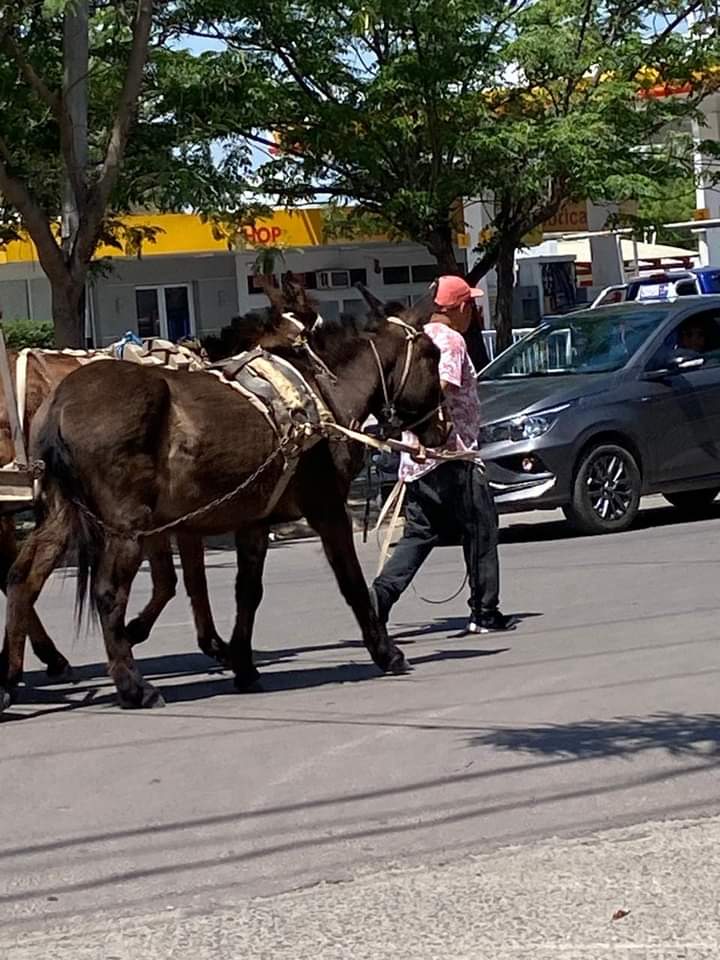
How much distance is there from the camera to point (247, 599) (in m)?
9.45

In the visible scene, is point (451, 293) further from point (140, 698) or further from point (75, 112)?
point (75, 112)

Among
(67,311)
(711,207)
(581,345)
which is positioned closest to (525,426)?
(581,345)

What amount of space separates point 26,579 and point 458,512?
296 centimetres

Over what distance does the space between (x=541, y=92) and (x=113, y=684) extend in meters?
13.5

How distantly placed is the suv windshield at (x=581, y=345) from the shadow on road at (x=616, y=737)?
7.91 metres

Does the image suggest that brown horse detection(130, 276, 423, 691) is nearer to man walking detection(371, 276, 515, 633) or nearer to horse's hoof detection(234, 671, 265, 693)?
horse's hoof detection(234, 671, 265, 693)

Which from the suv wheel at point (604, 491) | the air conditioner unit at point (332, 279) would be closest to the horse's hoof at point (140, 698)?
the suv wheel at point (604, 491)

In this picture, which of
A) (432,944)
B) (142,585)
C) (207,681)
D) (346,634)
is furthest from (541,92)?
(432,944)

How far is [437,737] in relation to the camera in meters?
8.03

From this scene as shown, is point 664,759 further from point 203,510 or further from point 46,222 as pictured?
point 46,222

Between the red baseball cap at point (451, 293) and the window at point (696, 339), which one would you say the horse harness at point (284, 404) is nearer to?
the red baseball cap at point (451, 293)

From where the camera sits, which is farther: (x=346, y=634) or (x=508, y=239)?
(x=508, y=239)

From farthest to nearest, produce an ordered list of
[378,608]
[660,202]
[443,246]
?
[443,246]
[660,202]
[378,608]

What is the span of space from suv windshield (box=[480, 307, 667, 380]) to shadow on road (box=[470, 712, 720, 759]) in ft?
26.0
